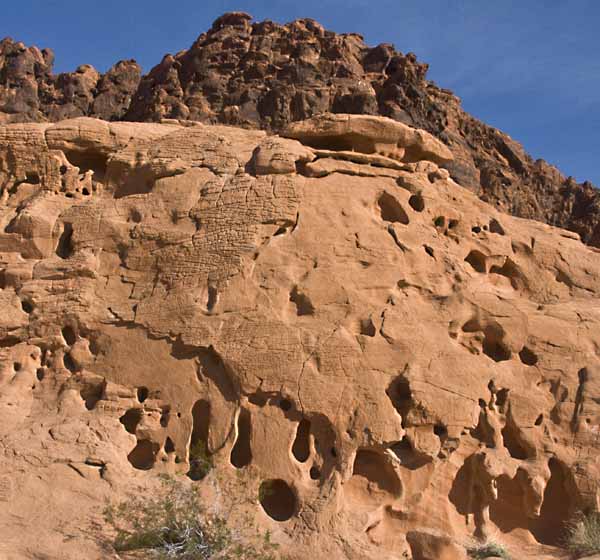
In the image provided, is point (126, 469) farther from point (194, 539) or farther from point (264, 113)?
point (264, 113)

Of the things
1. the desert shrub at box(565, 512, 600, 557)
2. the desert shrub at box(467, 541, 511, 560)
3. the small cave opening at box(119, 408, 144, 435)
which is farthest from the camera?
the small cave opening at box(119, 408, 144, 435)

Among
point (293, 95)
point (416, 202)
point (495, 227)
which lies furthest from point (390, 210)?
point (293, 95)

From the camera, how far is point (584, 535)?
10703mm

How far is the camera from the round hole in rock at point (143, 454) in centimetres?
1095

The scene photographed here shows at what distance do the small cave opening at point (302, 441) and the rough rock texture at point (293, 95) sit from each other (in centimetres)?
2024

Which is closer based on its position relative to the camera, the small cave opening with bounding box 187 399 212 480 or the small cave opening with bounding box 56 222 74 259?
the small cave opening with bounding box 187 399 212 480

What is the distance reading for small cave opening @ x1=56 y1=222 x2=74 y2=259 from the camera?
42.3ft

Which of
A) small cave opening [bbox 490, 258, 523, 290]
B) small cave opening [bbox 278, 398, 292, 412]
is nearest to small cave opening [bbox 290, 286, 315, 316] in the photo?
small cave opening [bbox 278, 398, 292, 412]

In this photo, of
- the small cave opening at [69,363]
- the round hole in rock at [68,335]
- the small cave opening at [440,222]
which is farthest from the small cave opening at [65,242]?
the small cave opening at [440,222]

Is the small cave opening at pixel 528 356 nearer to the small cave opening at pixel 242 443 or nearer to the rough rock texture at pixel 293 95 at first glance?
the small cave opening at pixel 242 443

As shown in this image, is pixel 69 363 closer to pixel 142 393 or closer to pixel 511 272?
pixel 142 393

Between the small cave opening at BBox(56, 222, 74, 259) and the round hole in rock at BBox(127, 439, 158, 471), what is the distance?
3586 mm

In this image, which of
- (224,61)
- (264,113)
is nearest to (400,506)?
(264,113)

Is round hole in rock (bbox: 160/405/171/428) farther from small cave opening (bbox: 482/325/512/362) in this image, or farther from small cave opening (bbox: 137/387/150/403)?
small cave opening (bbox: 482/325/512/362)
